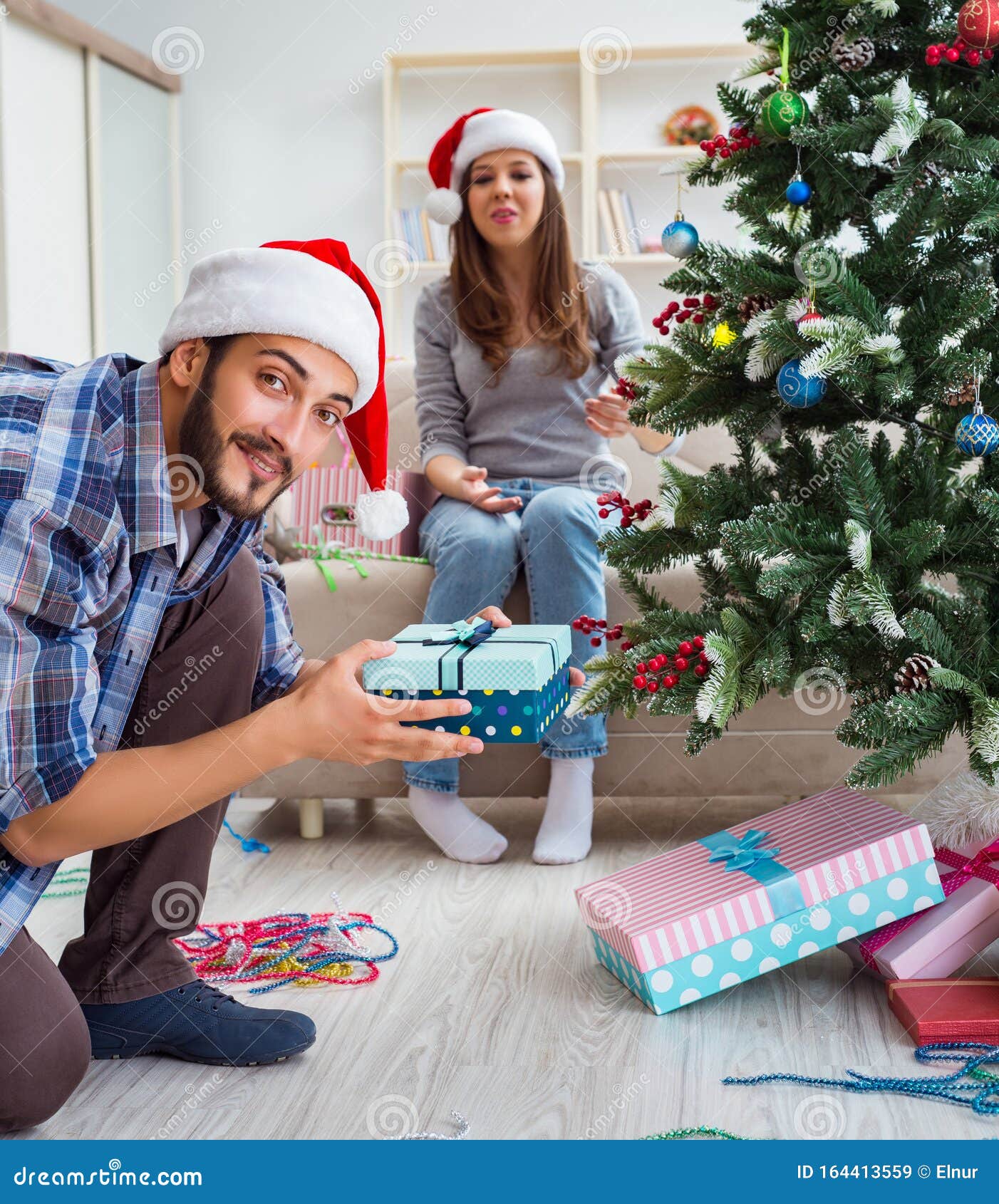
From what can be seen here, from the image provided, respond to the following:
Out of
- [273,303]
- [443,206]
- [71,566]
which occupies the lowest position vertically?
[71,566]

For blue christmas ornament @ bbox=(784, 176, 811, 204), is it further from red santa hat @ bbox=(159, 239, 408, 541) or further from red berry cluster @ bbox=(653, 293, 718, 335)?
red santa hat @ bbox=(159, 239, 408, 541)

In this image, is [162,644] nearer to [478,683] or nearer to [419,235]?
[478,683]

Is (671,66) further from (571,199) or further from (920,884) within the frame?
(920,884)

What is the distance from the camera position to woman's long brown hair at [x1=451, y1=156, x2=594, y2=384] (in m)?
2.02

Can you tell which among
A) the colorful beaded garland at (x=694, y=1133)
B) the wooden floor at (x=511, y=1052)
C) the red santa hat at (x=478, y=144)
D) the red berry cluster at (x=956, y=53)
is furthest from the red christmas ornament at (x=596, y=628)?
the red santa hat at (x=478, y=144)

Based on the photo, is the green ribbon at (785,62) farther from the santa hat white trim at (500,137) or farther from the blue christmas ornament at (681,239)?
the santa hat white trim at (500,137)

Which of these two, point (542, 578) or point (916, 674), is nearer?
point (916, 674)

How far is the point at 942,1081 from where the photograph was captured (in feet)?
3.43

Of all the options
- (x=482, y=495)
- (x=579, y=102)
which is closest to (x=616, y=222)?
(x=579, y=102)

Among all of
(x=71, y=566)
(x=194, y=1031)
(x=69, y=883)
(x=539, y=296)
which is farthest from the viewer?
(x=539, y=296)

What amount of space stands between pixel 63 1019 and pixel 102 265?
3359mm

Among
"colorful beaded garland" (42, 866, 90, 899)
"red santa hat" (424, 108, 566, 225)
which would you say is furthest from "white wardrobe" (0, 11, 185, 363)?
"colorful beaded garland" (42, 866, 90, 899)

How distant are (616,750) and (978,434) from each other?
870 millimetres
